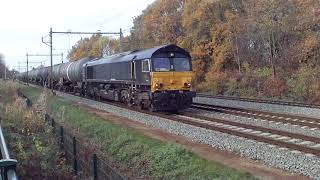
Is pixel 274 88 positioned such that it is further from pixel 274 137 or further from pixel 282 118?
pixel 274 137

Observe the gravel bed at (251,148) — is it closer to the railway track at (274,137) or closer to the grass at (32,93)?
the railway track at (274,137)

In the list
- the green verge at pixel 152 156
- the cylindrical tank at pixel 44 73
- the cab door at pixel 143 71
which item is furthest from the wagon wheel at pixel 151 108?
the cylindrical tank at pixel 44 73

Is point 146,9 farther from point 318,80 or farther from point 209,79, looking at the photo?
point 318,80

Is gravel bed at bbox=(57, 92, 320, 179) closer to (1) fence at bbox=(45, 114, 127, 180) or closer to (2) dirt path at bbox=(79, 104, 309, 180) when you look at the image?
(2) dirt path at bbox=(79, 104, 309, 180)

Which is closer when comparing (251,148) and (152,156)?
(152,156)

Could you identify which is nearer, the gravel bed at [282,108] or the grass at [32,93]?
the gravel bed at [282,108]

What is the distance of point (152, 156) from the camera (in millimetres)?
11867

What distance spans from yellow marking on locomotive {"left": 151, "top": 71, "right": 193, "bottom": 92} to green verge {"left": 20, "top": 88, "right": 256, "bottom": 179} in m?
4.98

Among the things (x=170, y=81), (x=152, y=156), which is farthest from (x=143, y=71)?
(x=152, y=156)

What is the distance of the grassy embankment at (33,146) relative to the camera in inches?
A: 323

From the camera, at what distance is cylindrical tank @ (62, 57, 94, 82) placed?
39.0 meters

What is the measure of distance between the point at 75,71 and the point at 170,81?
20314mm

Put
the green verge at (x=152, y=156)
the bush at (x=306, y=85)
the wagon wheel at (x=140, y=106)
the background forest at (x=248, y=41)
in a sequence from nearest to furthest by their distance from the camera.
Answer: the green verge at (x=152, y=156) → the wagon wheel at (x=140, y=106) → the bush at (x=306, y=85) → the background forest at (x=248, y=41)

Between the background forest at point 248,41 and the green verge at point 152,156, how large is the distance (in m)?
15.3
